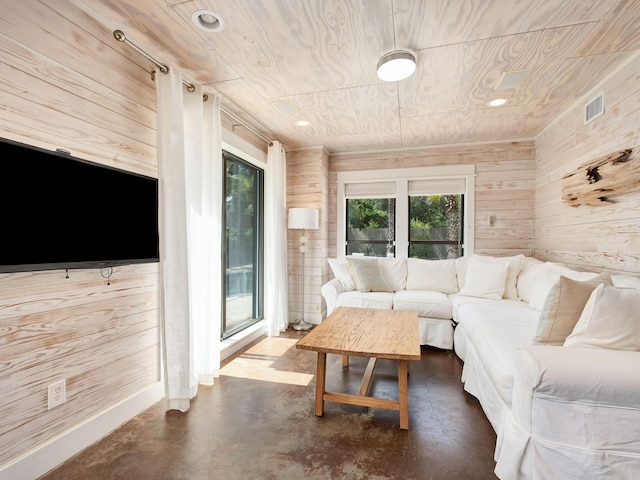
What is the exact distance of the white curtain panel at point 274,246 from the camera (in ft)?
12.4

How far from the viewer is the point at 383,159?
4398mm

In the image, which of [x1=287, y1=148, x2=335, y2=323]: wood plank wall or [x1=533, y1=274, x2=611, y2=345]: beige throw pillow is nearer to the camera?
[x1=533, y1=274, x2=611, y2=345]: beige throw pillow

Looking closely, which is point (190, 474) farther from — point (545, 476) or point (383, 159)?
point (383, 159)

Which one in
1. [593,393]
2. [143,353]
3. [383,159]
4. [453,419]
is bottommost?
[453,419]

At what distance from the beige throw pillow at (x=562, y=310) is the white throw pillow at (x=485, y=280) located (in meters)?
1.72

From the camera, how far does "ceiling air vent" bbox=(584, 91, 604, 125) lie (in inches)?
99.3

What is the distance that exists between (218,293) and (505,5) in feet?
9.01

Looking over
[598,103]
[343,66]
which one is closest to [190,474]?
[343,66]

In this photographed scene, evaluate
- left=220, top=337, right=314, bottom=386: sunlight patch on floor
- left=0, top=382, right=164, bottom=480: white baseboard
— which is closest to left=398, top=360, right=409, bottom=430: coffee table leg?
left=220, top=337, right=314, bottom=386: sunlight patch on floor

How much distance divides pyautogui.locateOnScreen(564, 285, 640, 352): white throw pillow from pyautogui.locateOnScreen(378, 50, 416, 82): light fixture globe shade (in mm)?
1747

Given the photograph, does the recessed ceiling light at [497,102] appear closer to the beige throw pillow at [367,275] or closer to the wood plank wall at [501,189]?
the wood plank wall at [501,189]

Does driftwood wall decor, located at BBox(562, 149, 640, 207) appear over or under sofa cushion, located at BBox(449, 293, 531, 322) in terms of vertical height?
over

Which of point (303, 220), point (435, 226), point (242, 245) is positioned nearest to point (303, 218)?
point (303, 220)

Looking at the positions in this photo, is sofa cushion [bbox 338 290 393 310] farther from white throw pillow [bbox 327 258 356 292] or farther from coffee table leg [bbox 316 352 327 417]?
coffee table leg [bbox 316 352 327 417]
